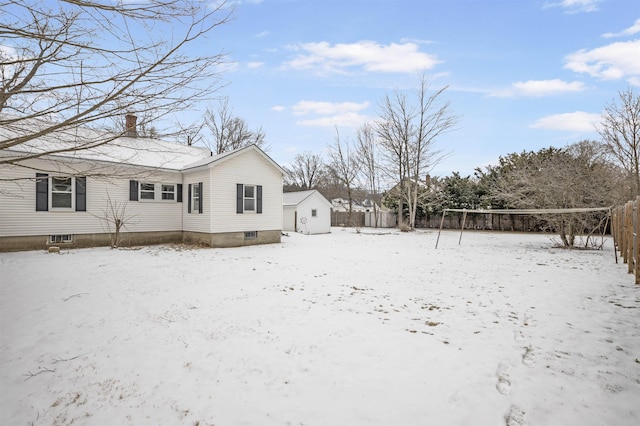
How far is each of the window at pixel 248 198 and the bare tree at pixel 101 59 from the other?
10519 millimetres

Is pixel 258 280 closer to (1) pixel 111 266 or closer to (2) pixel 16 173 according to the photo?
(1) pixel 111 266

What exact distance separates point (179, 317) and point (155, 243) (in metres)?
9.99

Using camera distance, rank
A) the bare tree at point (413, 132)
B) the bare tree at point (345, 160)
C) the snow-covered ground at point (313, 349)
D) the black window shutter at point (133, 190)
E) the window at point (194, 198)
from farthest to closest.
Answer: the bare tree at point (345, 160) < the bare tree at point (413, 132) < the window at point (194, 198) < the black window shutter at point (133, 190) < the snow-covered ground at point (313, 349)

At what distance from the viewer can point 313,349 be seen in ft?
12.9

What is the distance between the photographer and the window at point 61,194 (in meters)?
11.3

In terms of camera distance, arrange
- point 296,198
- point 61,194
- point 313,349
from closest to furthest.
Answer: point 313,349 < point 61,194 < point 296,198

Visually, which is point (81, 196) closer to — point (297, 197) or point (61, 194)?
point (61, 194)

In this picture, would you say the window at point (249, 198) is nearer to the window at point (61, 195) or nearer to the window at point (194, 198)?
the window at point (194, 198)

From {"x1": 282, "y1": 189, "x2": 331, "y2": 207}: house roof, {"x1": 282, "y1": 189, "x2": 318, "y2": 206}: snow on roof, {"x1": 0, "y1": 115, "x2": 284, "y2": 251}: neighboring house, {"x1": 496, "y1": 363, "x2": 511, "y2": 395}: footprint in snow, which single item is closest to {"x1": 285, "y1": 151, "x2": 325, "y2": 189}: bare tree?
{"x1": 282, "y1": 189, "x2": 318, "y2": 206}: snow on roof

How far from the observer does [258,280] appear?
24.6 ft

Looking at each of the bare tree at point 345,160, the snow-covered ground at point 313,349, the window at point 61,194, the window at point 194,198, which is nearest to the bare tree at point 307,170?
the bare tree at point 345,160

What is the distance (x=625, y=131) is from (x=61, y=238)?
1181 inches

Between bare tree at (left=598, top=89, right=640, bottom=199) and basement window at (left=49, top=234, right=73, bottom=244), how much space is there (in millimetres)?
28108

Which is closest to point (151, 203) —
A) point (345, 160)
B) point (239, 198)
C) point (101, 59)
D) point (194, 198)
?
point (194, 198)
